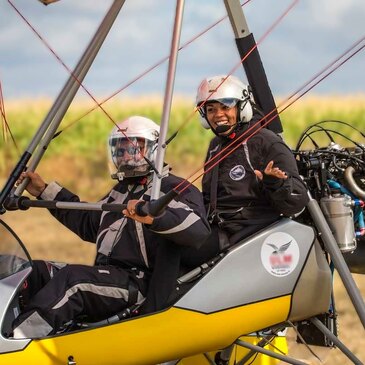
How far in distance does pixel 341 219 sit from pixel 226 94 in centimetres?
97

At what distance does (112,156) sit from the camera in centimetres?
533

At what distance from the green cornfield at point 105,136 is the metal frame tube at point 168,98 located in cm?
1153

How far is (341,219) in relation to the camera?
18.6ft

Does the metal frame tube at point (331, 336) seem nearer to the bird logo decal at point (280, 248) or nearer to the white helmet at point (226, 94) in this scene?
the bird logo decal at point (280, 248)

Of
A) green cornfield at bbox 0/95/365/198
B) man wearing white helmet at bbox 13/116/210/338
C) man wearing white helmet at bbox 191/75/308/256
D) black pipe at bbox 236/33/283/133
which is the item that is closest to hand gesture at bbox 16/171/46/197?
man wearing white helmet at bbox 13/116/210/338

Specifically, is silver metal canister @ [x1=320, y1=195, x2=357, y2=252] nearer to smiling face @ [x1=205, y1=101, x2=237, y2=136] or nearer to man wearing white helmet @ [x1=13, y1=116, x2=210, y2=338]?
smiling face @ [x1=205, y1=101, x2=237, y2=136]

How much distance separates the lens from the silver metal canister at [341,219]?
223 inches

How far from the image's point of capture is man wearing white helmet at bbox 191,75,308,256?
527 cm

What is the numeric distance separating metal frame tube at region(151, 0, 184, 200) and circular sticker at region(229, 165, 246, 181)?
0.72 m

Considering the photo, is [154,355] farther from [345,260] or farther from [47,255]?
[47,255]

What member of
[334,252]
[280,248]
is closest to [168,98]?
[280,248]

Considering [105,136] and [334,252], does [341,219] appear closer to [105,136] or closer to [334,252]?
[334,252]

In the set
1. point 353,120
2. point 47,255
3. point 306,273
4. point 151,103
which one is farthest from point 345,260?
point 151,103

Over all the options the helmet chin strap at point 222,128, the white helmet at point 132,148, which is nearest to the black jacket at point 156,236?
the white helmet at point 132,148
